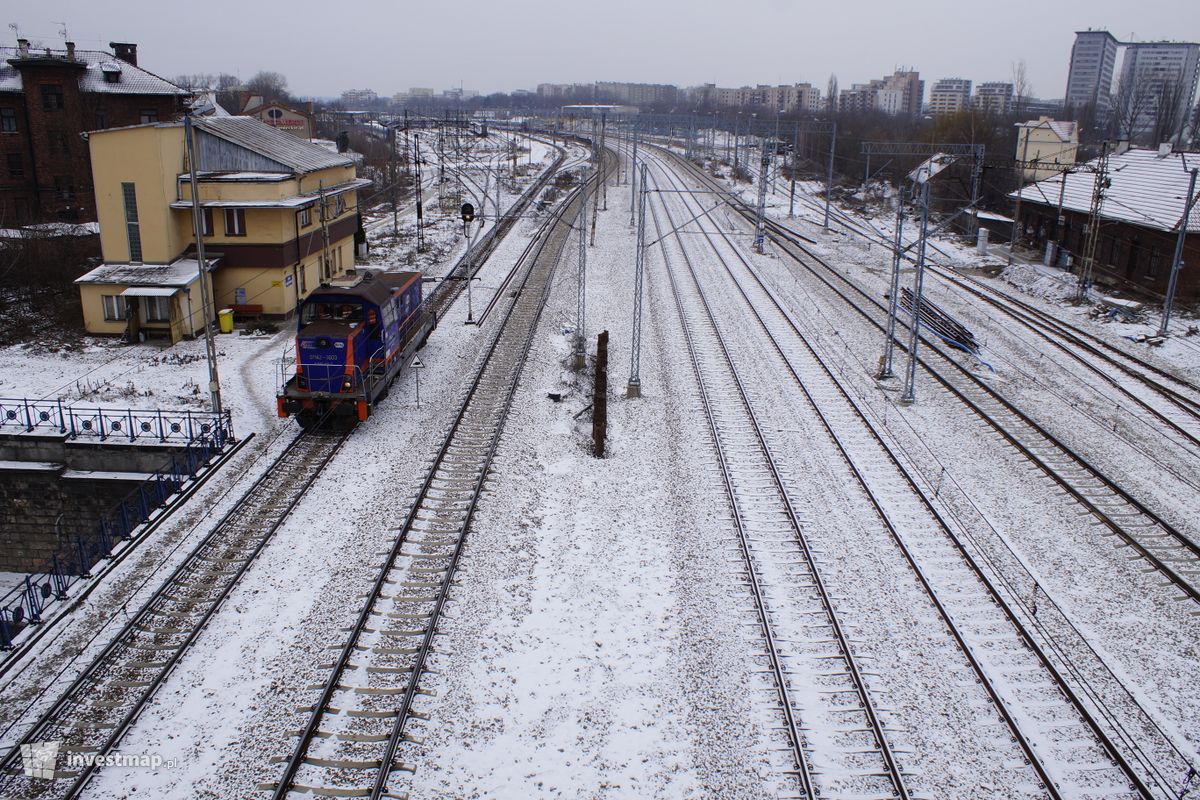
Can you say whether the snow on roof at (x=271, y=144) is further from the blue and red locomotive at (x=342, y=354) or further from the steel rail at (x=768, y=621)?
the steel rail at (x=768, y=621)

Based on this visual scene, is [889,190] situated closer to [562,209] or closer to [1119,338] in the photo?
[562,209]

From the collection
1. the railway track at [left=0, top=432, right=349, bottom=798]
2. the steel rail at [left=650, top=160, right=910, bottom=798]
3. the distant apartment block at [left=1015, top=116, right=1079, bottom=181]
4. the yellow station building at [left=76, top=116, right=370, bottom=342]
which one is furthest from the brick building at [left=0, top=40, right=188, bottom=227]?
the distant apartment block at [left=1015, top=116, right=1079, bottom=181]

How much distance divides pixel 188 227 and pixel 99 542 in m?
17.6

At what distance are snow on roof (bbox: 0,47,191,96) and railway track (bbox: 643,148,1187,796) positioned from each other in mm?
42612

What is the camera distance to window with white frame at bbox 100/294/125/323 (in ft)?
94.0

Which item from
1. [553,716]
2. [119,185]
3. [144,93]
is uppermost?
[144,93]

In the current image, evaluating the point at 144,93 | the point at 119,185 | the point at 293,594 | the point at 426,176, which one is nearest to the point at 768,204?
the point at 426,176

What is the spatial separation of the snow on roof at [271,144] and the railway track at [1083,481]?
23709 millimetres

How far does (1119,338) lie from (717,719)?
28041 millimetres

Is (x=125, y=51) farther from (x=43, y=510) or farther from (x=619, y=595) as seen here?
(x=619, y=595)

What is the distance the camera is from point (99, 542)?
1595cm

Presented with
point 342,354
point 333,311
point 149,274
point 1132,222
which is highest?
point 1132,222

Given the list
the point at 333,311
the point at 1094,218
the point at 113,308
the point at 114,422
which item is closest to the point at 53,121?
the point at 113,308

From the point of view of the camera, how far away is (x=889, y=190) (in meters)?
77.0
